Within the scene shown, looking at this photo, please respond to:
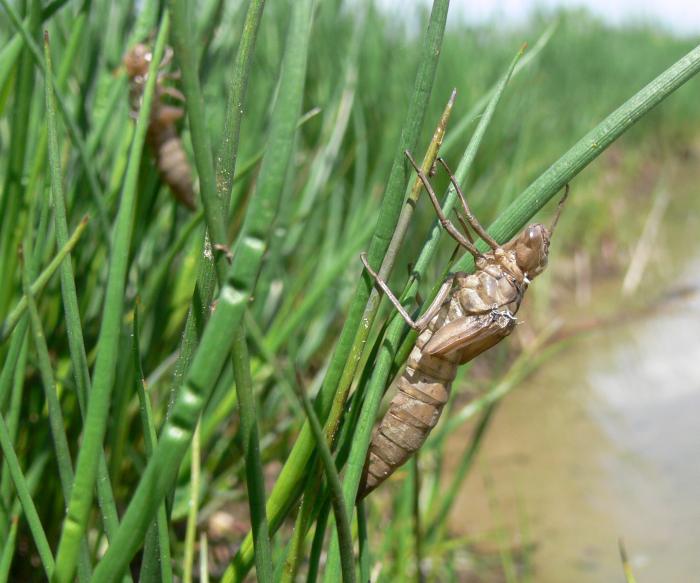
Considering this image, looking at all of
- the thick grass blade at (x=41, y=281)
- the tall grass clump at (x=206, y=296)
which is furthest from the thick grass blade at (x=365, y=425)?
the thick grass blade at (x=41, y=281)

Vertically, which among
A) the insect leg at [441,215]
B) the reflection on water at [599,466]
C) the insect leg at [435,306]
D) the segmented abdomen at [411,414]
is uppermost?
the reflection on water at [599,466]

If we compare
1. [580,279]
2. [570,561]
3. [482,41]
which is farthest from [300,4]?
[482,41]

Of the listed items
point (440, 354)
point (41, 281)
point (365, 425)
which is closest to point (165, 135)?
point (41, 281)

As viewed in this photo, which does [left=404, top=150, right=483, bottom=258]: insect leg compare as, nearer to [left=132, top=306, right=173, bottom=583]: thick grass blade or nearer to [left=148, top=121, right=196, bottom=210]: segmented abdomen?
[left=132, top=306, right=173, bottom=583]: thick grass blade

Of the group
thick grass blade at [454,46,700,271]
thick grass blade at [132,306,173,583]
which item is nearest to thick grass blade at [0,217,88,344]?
thick grass blade at [132,306,173,583]

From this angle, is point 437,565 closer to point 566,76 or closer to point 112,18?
point 112,18

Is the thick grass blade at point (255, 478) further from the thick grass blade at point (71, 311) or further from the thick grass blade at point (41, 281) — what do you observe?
the thick grass blade at point (41, 281)

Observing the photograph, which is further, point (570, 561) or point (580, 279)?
point (580, 279)
